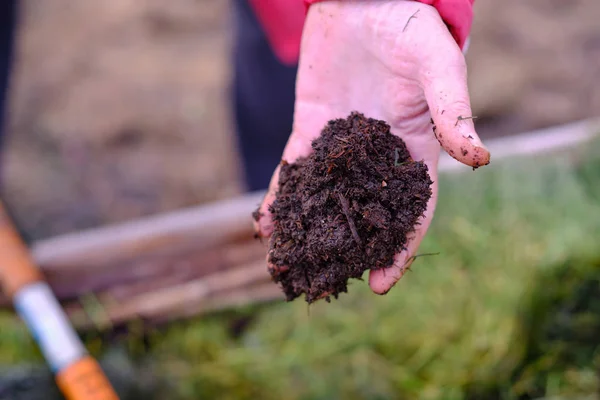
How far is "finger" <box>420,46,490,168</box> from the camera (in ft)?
3.67

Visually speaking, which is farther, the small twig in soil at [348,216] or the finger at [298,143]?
the finger at [298,143]

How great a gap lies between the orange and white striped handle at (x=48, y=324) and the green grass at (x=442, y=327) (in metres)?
0.20

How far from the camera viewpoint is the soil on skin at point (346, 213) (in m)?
1.23

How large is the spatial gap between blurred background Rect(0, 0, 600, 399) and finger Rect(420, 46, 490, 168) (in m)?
1.34

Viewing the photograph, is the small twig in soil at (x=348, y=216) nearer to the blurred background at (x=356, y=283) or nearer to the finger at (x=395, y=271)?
the finger at (x=395, y=271)

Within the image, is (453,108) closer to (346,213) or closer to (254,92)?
(346,213)

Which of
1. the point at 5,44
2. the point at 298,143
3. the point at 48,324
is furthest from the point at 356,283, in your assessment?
the point at 5,44

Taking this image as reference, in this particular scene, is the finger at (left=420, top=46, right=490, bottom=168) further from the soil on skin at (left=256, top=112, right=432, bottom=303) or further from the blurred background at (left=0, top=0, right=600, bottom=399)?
the blurred background at (left=0, top=0, right=600, bottom=399)

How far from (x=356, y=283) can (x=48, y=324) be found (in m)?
1.46

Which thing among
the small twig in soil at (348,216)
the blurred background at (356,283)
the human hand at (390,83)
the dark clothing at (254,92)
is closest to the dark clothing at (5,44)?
the dark clothing at (254,92)

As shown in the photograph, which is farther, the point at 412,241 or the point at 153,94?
the point at 153,94

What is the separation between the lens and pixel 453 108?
1136mm

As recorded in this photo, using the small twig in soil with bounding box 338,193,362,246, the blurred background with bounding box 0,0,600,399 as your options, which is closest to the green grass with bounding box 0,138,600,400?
the blurred background with bounding box 0,0,600,399

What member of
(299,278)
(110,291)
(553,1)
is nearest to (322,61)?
(299,278)
